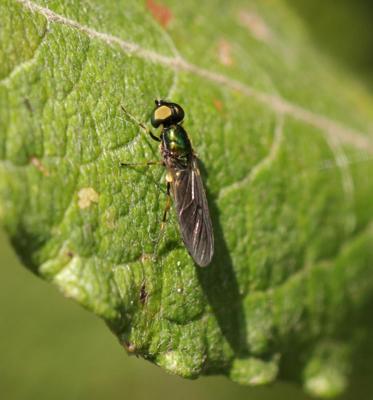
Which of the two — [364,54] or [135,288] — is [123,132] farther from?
[364,54]

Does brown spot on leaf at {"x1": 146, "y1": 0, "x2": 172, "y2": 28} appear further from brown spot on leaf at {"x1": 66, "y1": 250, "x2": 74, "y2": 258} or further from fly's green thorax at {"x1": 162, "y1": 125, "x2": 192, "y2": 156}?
brown spot on leaf at {"x1": 66, "y1": 250, "x2": 74, "y2": 258}

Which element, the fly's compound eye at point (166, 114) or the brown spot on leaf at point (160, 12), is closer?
the fly's compound eye at point (166, 114)

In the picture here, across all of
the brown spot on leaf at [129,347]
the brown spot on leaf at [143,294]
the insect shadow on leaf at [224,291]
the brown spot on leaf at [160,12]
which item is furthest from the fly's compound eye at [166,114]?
the brown spot on leaf at [129,347]

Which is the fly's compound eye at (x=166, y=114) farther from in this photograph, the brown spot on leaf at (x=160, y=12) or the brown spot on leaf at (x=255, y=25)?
the brown spot on leaf at (x=255, y=25)

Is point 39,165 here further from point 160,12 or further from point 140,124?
point 160,12

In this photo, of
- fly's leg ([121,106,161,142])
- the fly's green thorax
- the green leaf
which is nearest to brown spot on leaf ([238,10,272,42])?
the green leaf

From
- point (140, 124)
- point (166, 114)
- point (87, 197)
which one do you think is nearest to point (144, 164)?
point (140, 124)
